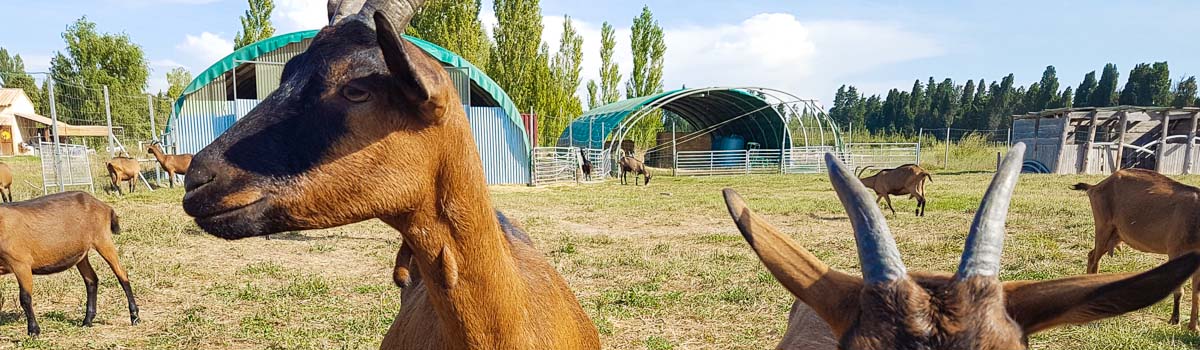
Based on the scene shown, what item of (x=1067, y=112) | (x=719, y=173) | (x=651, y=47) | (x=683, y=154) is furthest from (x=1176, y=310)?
(x=651, y=47)

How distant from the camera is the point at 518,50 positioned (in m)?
34.5

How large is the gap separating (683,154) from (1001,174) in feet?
100

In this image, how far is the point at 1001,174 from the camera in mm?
1667

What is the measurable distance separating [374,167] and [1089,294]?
185 cm

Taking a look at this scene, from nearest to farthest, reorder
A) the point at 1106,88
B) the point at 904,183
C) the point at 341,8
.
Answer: the point at 341,8 → the point at 904,183 → the point at 1106,88

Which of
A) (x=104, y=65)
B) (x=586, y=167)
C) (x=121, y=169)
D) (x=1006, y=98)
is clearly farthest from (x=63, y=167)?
(x=1006, y=98)

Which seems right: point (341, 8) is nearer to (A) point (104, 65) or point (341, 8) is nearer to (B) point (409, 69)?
→ (B) point (409, 69)

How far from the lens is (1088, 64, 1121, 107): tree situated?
56375mm

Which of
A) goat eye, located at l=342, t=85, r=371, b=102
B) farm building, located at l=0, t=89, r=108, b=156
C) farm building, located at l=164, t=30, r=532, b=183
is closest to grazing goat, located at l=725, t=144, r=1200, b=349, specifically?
goat eye, located at l=342, t=85, r=371, b=102

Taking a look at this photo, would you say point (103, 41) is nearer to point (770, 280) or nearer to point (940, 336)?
point (770, 280)

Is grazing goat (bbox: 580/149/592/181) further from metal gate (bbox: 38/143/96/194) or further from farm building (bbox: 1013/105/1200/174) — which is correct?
farm building (bbox: 1013/105/1200/174)

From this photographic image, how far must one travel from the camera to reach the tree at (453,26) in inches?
1225

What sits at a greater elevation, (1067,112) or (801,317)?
(1067,112)

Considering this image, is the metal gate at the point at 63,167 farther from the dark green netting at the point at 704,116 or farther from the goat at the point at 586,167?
the dark green netting at the point at 704,116
